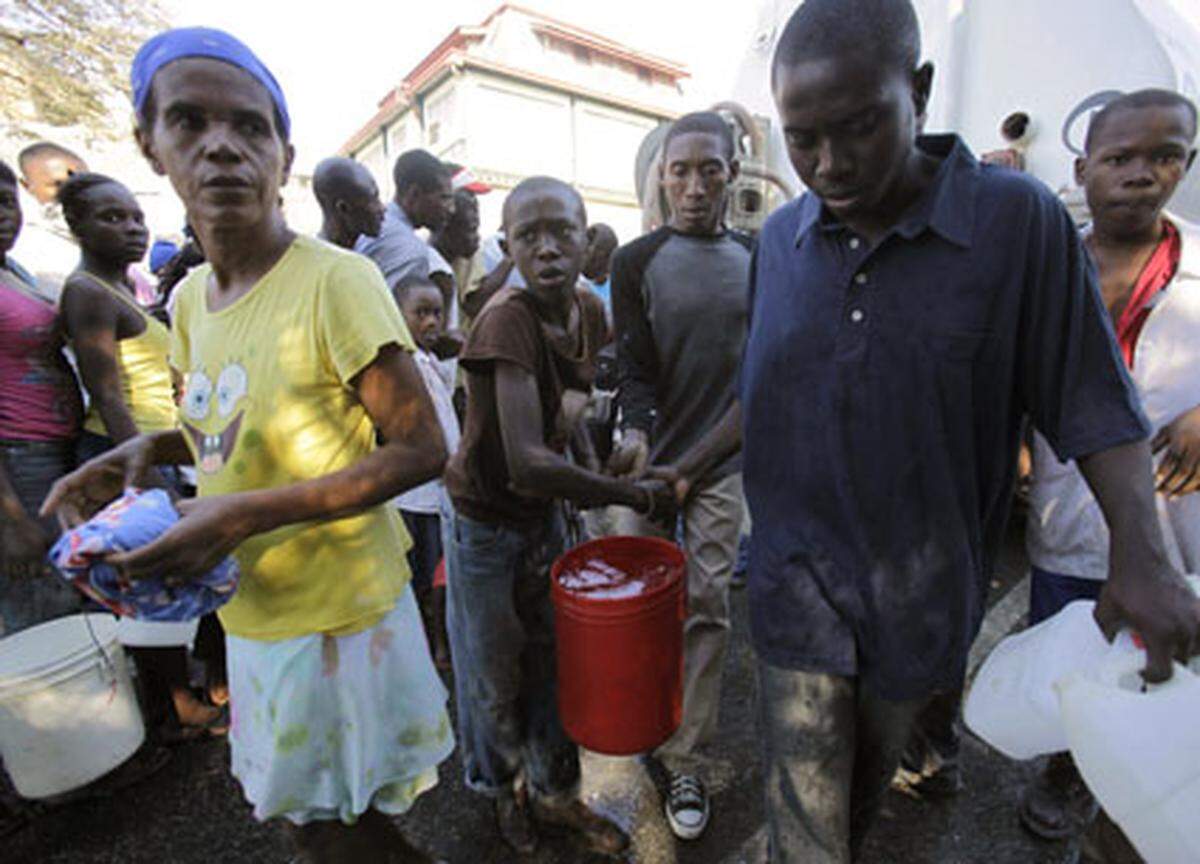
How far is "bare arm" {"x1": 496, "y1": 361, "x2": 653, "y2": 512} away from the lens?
70.1 inches

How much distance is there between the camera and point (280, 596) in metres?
1.40

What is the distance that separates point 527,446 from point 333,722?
0.80 m

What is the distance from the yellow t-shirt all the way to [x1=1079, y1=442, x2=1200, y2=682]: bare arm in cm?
142

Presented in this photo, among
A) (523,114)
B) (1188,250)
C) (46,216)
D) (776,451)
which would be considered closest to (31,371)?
(776,451)

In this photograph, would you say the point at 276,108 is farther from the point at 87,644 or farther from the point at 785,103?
the point at 87,644

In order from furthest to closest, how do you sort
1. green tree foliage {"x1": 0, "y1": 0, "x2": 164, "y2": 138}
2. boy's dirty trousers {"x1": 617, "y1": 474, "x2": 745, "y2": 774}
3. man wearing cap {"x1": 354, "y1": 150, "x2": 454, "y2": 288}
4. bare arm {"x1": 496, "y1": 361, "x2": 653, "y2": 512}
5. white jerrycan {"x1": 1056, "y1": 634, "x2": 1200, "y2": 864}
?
green tree foliage {"x1": 0, "y1": 0, "x2": 164, "y2": 138} → man wearing cap {"x1": 354, "y1": 150, "x2": 454, "y2": 288} → boy's dirty trousers {"x1": 617, "y1": 474, "x2": 745, "y2": 774} → bare arm {"x1": 496, "y1": 361, "x2": 653, "y2": 512} → white jerrycan {"x1": 1056, "y1": 634, "x2": 1200, "y2": 864}

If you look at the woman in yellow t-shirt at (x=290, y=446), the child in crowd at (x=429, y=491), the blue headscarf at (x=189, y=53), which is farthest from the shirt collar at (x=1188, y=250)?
the child in crowd at (x=429, y=491)

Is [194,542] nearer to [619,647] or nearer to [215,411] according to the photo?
[215,411]

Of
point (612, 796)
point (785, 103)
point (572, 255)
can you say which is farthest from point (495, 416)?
point (612, 796)

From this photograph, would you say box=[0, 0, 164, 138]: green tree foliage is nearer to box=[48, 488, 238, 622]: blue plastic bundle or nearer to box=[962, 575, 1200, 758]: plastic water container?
box=[48, 488, 238, 622]: blue plastic bundle

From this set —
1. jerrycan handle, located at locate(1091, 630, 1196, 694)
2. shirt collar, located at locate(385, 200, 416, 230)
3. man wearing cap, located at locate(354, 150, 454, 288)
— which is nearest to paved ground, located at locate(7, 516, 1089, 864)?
jerrycan handle, located at locate(1091, 630, 1196, 694)

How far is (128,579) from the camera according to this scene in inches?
44.4

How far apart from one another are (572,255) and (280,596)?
4.10 ft

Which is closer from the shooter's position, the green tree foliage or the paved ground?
the paved ground
